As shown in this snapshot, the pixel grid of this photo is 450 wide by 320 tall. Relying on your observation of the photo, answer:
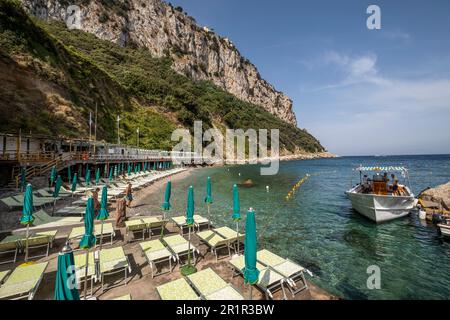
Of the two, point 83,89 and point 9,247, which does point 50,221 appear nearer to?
point 9,247

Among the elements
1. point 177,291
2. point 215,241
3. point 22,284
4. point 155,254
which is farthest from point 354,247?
point 22,284

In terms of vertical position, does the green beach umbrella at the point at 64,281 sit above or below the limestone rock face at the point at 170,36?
below

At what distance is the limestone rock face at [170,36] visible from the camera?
88375 mm

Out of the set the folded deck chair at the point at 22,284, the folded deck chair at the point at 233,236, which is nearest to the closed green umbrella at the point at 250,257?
the folded deck chair at the point at 233,236

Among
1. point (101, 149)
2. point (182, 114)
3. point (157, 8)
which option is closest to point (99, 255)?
point (101, 149)

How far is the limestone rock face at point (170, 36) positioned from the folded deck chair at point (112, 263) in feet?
364

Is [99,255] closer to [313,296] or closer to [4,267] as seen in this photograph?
[4,267]

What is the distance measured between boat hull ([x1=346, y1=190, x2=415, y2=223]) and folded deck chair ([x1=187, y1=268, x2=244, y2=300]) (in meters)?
13.8

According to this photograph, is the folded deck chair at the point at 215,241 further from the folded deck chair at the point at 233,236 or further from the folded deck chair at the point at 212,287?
the folded deck chair at the point at 212,287

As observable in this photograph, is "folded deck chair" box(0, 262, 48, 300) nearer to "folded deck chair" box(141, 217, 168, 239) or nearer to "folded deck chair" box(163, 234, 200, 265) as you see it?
"folded deck chair" box(163, 234, 200, 265)

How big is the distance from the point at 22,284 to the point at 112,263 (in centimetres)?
221

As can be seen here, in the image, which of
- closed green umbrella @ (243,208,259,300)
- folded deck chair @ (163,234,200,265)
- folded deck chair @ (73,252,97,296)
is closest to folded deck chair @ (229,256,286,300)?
closed green umbrella @ (243,208,259,300)

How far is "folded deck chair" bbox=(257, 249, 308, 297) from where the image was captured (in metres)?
6.52

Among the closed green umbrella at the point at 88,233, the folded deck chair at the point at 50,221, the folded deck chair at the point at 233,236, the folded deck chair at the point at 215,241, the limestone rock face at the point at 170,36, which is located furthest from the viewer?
the limestone rock face at the point at 170,36
